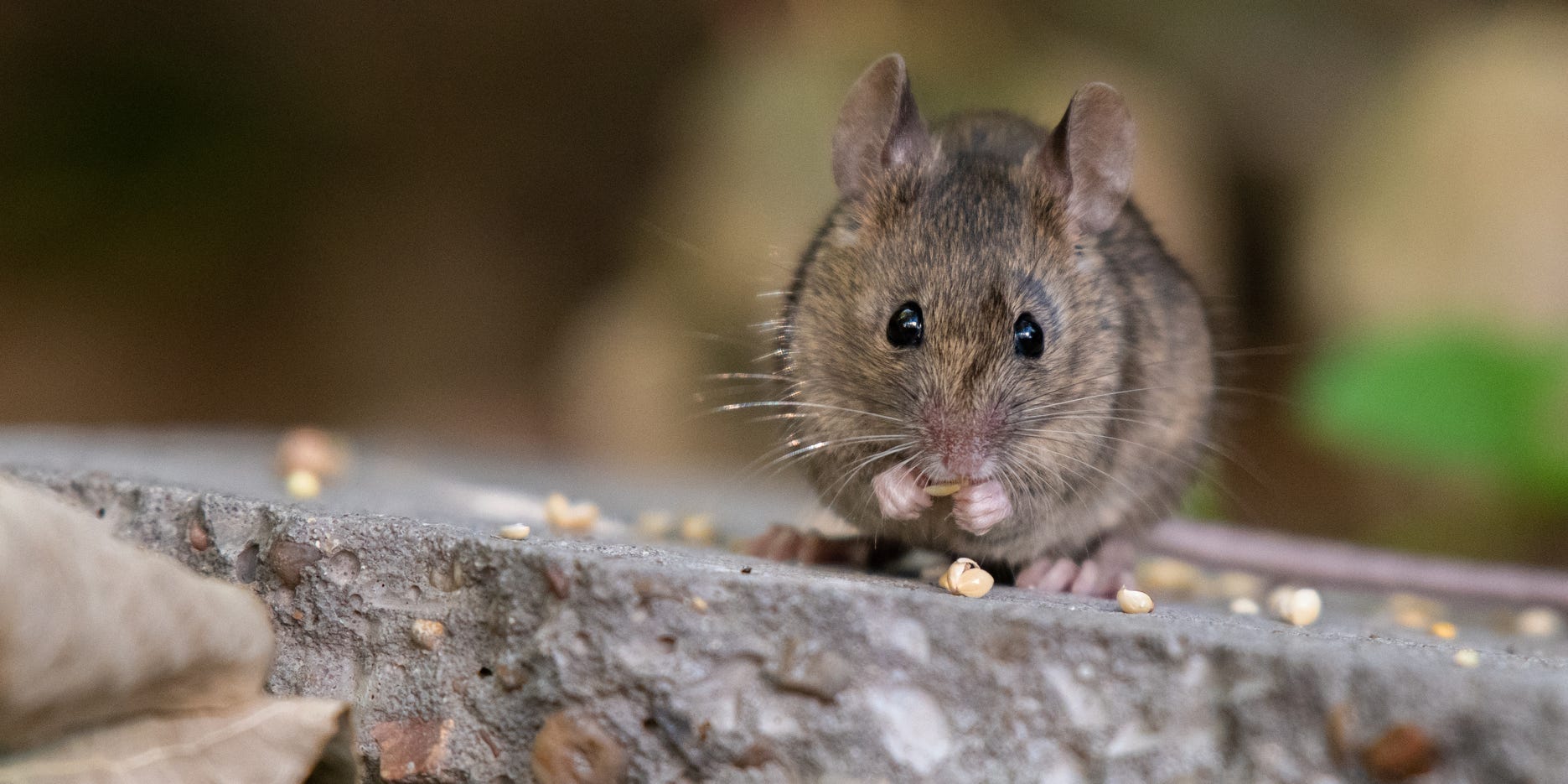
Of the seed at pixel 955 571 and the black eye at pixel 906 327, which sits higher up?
the black eye at pixel 906 327

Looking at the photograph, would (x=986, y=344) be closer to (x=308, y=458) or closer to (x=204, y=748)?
(x=204, y=748)

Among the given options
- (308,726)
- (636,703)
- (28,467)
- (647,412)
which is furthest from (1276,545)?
(647,412)

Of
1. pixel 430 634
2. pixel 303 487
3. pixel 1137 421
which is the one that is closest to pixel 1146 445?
pixel 1137 421

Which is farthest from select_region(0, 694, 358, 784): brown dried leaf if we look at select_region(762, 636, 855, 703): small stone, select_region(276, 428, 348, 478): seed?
select_region(276, 428, 348, 478): seed

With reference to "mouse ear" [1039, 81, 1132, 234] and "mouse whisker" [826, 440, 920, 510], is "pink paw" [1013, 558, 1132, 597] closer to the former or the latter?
"mouse whisker" [826, 440, 920, 510]

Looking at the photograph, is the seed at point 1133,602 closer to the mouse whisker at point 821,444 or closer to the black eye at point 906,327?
the mouse whisker at point 821,444

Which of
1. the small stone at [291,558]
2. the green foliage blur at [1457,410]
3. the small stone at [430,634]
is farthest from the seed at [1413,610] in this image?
the small stone at [291,558]
